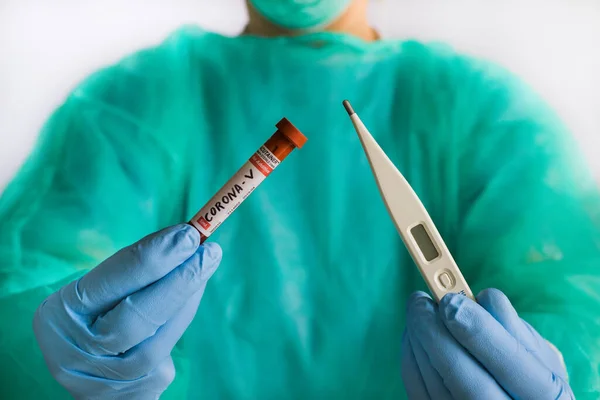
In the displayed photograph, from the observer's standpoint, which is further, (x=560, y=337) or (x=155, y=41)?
(x=155, y=41)

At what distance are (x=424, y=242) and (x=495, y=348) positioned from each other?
110mm

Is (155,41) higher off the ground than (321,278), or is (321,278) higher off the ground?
(155,41)

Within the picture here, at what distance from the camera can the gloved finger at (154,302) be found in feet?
1.77

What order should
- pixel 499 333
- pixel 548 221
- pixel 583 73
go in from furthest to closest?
pixel 583 73 < pixel 548 221 < pixel 499 333

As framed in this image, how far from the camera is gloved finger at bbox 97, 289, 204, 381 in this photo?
1.86 ft

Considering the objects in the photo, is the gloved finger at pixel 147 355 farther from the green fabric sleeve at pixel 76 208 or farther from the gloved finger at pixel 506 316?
the gloved finger at pixel 506 316

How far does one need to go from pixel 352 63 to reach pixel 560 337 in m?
0.38

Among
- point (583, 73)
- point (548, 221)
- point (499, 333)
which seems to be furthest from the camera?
point (583, 73)

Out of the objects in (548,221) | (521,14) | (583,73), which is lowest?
(548,221)

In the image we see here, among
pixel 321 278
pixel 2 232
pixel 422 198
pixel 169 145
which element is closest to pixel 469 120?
pixel 422 198

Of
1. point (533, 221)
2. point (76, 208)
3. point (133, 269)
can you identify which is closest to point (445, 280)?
point (533, 221)

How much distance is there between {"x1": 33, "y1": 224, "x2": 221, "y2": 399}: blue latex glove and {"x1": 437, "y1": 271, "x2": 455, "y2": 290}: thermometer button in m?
0.20

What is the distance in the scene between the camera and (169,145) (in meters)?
0.70

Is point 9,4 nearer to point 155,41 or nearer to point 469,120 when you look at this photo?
point 155,41
